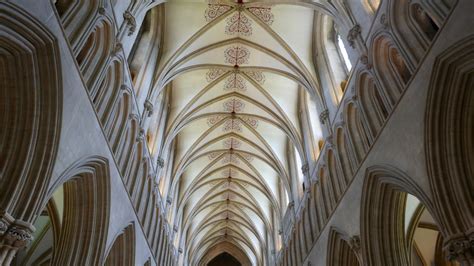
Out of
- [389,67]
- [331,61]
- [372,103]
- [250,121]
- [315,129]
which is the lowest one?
[372,103]

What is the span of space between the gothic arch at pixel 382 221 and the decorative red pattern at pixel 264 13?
295 inches

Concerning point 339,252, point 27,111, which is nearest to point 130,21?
point 27,111

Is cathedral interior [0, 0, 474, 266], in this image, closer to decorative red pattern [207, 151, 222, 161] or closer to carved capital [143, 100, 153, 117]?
carved capital [143, 100, 153, 117]

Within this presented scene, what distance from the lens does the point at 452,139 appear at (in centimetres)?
670

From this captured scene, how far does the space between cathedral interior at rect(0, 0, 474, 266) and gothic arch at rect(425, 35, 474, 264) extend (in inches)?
0.9

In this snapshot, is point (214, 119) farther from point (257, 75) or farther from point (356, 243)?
point (356, 243)

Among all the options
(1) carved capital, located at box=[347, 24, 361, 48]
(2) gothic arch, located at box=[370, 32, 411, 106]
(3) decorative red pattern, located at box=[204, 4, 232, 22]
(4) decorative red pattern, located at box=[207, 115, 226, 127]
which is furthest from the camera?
(4) decorative red pattern, located at box=[207, 115, 226, 127]

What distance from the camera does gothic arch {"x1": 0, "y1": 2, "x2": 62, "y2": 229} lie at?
5914 millimetres

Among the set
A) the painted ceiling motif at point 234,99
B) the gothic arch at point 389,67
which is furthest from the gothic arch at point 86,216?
the gothic arch at point 389,67

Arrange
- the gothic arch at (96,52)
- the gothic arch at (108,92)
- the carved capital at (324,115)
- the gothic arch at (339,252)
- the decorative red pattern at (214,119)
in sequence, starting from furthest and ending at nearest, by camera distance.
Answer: the decorative red pattern at (214,119), the carved capital at (324,115), the gothic arch at (339,252), the gothic arch at (108,92), the gothic arch at (96,52)

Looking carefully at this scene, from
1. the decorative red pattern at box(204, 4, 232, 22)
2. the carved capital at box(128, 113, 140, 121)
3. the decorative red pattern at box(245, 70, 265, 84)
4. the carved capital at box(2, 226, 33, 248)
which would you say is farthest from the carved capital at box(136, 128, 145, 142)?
the carved capital at box(2, 226, 33, 248)

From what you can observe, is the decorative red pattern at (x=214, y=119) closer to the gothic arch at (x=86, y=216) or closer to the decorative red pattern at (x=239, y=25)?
the decorative red pattern at (x=239, y=25)

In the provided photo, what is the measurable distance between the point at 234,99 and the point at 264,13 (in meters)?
5.16

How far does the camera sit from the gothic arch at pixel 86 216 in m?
8.60
